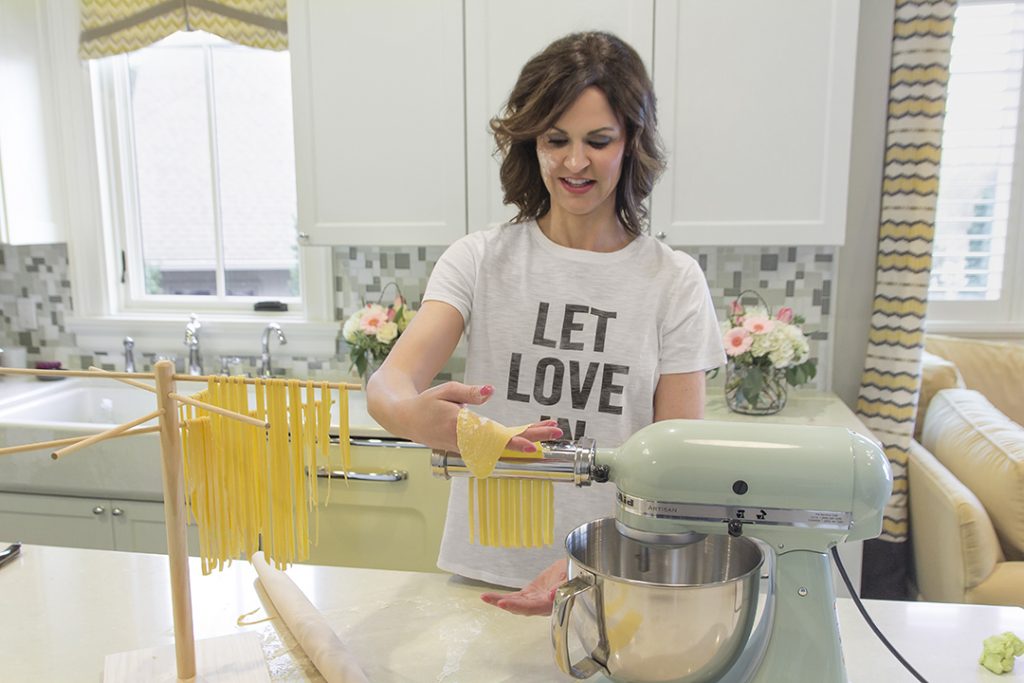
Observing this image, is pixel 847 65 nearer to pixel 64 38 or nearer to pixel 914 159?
pixel 914 159

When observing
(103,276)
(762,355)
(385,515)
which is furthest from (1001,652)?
(103,276)

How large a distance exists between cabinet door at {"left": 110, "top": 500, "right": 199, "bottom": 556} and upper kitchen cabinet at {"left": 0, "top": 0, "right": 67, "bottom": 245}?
97 centimetres

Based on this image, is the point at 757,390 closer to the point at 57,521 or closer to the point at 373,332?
the point at 373,332

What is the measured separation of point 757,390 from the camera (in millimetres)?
2189

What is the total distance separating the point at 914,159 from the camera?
2.33m

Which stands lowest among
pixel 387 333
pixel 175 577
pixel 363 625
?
pixel 363 625

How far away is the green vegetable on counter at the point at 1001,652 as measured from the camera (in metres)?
0.95

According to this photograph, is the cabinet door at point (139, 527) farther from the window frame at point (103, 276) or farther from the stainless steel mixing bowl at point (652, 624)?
the stainless steel mixing bowl at point (652, 624)

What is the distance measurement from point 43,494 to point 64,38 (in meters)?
1.54

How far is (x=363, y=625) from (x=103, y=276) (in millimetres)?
2321

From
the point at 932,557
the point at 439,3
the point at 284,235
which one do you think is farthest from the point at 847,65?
the point at 284,235

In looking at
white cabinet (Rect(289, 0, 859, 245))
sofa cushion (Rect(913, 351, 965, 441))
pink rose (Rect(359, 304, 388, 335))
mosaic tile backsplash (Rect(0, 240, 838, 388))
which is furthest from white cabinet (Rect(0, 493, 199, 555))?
sofa cushion (Rect(913, 351, 965, 441))

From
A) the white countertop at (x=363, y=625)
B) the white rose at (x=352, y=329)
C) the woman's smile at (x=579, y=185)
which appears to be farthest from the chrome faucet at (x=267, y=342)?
the woman's smile at (x=579, y=185)

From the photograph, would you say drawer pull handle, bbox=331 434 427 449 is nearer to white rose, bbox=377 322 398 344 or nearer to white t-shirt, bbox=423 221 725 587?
white rose, bbox=377 322 398 344
